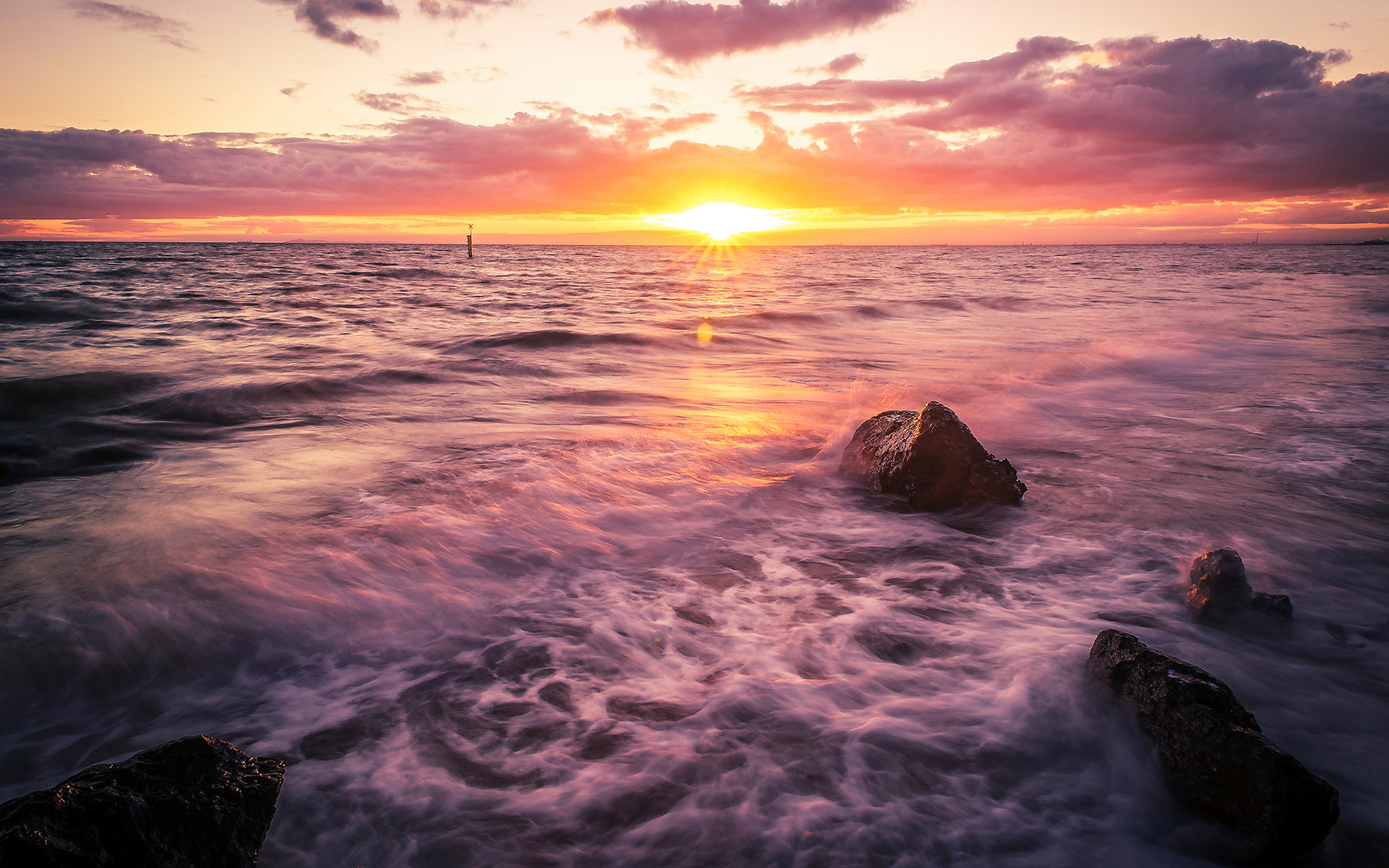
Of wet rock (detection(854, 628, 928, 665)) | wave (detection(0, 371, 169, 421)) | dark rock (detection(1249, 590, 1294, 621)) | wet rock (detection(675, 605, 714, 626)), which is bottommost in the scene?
wet rock (detection(854, 628, 928, 665))

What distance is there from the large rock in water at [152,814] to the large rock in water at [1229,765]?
3.06 m

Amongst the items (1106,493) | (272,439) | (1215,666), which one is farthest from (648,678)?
(272,439)

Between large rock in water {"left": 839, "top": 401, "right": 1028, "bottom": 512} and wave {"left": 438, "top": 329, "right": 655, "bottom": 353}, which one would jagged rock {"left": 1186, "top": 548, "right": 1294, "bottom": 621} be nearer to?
large rock in water {"left": 839, "top": 401, "right": 1028, "bottom": 512}

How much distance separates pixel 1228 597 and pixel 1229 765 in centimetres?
171

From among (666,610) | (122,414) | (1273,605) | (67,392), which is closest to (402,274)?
(67,392)

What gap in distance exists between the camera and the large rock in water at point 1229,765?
2.03 meters

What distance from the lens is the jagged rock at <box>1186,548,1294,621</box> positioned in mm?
3426

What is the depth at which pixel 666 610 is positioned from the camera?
12.1 feet

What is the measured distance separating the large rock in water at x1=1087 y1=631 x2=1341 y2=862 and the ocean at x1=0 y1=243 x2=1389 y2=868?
0.40ft

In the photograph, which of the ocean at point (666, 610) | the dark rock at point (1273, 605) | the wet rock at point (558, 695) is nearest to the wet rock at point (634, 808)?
the ocean at point (666, 610)

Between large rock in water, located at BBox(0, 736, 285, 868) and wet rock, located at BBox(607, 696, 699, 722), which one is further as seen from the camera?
wet rock, located at BBox(607, 696, 699, 722)

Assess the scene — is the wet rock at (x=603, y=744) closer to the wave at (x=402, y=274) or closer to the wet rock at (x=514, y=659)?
the wet rock at (x=514, y=659)

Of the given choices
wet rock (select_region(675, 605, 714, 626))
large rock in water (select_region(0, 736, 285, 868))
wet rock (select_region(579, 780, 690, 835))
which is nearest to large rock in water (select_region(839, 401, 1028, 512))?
wet rock (select_region(675, 605, 714, 626))

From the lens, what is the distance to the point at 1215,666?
306 centimetres
